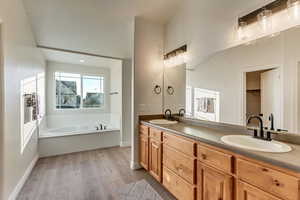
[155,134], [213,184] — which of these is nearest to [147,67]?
[155,134]

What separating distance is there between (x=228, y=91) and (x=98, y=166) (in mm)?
2648

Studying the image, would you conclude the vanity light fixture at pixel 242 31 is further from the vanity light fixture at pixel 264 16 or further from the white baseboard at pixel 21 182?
the white baseboard at pixel 21 182

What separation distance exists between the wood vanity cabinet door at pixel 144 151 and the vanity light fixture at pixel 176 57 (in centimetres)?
151

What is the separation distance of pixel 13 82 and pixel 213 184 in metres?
2.62

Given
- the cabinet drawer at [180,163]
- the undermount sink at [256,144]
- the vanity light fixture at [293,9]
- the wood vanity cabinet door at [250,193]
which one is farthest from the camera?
the cabinet drawer at [180,163]

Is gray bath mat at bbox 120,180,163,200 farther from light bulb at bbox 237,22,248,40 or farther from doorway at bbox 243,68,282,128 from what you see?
light bulb at bbox 237,22,248,40

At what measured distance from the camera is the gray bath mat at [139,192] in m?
2.05

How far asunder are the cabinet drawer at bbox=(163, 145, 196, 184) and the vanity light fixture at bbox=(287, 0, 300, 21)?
164cm

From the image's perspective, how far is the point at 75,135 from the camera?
12.2 feet

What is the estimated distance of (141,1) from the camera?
103 inches

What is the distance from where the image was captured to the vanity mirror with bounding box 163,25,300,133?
143 centimetres

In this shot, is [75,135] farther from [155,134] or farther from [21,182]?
[155,134]

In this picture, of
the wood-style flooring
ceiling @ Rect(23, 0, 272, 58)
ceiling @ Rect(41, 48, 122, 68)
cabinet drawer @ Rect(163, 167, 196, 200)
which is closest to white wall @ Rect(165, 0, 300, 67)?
ceiling @ Rect(23, 0, 272, 58)

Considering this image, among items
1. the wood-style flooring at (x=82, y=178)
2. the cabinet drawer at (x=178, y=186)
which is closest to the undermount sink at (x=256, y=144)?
the cabinet drawer at (x=178, y=186)
